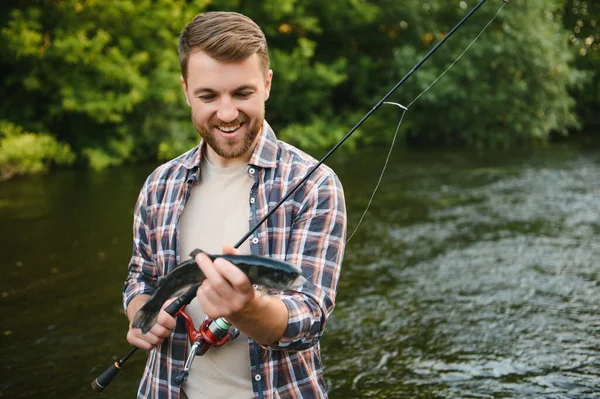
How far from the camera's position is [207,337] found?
1.81m

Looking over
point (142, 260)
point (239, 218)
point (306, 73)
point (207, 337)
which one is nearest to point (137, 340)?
point (207, 337)

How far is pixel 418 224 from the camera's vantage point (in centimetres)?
866

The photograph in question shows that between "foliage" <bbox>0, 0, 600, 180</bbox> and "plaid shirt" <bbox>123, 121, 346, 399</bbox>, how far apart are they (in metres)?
14.1

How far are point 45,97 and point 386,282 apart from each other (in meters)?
13.2

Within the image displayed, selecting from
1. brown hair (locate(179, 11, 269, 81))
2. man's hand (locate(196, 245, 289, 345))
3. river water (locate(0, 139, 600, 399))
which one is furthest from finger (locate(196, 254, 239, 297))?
river water (locate(0, 139, 600, 399))

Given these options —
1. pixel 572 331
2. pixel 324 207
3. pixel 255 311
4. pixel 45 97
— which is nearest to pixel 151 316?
pixel 255 311

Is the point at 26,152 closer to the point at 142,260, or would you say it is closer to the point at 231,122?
the point at 142,260

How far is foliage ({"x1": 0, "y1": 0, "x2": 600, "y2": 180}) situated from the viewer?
15.9m

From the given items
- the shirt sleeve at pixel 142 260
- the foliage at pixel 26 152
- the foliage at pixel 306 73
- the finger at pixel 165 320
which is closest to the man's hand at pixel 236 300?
the finger at pixel 165 320

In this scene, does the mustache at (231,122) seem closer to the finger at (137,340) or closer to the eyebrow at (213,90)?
the eyebrow at (213,90)

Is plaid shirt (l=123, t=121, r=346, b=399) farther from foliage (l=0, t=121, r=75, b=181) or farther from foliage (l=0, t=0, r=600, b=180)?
foliage (l=0, t=0, r=600, b=180)

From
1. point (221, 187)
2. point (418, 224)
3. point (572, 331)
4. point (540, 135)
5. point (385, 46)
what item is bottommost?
point (572, 331)

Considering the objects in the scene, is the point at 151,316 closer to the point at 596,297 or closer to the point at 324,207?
the point at 324,207

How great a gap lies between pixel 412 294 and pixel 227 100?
4.36 metres
